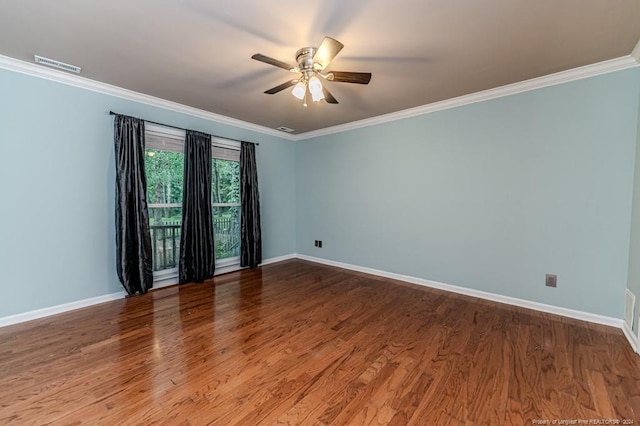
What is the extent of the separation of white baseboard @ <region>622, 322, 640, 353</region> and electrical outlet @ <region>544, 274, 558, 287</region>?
0.56m

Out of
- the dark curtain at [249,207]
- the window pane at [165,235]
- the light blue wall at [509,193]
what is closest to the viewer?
the light blue wall at [509,193]

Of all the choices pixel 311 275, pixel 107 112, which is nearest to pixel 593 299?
pixel 311 275

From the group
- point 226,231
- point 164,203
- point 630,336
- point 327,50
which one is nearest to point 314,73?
point 327,50

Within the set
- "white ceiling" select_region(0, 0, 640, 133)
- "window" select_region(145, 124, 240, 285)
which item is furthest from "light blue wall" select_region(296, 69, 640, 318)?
"window" select_region(145, 124, 240, 285)

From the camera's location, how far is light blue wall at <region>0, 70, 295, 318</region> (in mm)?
2611

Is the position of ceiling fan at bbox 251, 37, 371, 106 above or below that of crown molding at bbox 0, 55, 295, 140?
below

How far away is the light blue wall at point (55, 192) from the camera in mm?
2611

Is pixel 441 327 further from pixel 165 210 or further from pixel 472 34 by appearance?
pixel 165 210

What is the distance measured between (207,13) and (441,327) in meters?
3.22

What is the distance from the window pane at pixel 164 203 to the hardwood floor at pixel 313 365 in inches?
31.0

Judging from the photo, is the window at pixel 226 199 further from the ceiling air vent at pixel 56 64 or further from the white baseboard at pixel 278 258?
the ceiling air vent at pixel 56 64

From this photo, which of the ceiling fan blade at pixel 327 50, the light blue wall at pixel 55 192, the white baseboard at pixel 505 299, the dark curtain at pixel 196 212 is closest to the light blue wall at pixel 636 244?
the white baseboard at pixel 505 299

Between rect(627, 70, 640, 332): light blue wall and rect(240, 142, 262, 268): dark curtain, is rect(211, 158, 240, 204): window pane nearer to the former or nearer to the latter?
rect(240, 142, 262, 268): dark curtain

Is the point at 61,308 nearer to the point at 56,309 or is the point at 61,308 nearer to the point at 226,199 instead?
the point at 56,309
